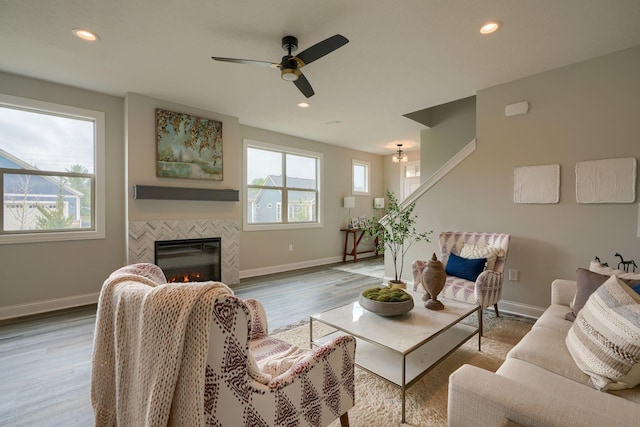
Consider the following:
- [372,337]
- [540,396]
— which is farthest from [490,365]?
[540,396]

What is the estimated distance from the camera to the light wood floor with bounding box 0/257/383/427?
1744 millimetres

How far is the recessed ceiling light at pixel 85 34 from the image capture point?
231 cm

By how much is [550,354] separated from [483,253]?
1742mm

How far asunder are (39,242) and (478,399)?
4.38m

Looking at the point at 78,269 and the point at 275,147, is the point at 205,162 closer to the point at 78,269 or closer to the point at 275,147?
the point at 275,147

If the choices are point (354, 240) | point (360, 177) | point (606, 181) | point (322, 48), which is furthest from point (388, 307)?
point (360, 177)

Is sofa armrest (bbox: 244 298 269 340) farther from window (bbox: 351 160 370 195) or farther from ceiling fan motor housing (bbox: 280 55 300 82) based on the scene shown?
window (bbox: 351 160 370 195)

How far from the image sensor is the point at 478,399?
101 cm

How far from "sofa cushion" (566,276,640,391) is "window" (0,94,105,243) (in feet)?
15.2

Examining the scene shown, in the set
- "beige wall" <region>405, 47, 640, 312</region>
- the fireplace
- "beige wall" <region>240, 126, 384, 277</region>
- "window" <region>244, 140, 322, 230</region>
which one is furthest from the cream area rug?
"window" <region>244, 140, 322, 230</region>

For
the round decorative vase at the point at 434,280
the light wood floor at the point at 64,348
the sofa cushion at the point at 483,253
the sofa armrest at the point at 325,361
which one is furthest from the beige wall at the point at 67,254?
the sofa cushion at the point at 483,253

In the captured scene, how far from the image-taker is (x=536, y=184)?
3.13 m

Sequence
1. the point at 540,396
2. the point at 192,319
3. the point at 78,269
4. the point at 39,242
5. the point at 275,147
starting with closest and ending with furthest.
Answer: the point at 192,319, the point at 540,396, the point at 39,242, the point at 78,269, the point at 275,147

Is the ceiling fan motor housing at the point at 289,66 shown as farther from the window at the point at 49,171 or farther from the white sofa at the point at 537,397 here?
the window at the point at 49,171
